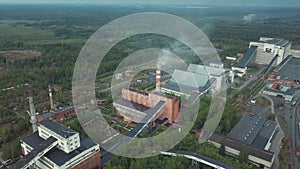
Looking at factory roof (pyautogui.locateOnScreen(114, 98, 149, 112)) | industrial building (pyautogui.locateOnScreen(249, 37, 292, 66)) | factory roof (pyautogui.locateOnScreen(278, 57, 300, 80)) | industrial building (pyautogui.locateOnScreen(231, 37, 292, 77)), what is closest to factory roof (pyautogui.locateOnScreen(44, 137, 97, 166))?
factory roof (pyautogui.locateOnScreen(114, 98, 149, 112))

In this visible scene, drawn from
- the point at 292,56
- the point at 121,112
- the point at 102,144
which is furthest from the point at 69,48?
the point at 292,56

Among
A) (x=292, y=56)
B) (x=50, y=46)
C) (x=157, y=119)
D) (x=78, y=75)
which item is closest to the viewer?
(x=157, y=119)

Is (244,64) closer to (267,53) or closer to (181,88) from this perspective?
(267,53)

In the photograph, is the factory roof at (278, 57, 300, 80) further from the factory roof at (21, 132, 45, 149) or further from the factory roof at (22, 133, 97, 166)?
the factory roof at (21, 132, 45, 149)

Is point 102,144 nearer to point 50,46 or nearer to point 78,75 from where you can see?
point 78,75

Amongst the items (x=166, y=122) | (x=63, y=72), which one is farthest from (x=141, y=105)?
(x=63, y=72)

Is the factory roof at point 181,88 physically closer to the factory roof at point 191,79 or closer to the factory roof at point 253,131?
the factory roof at point 191,79
